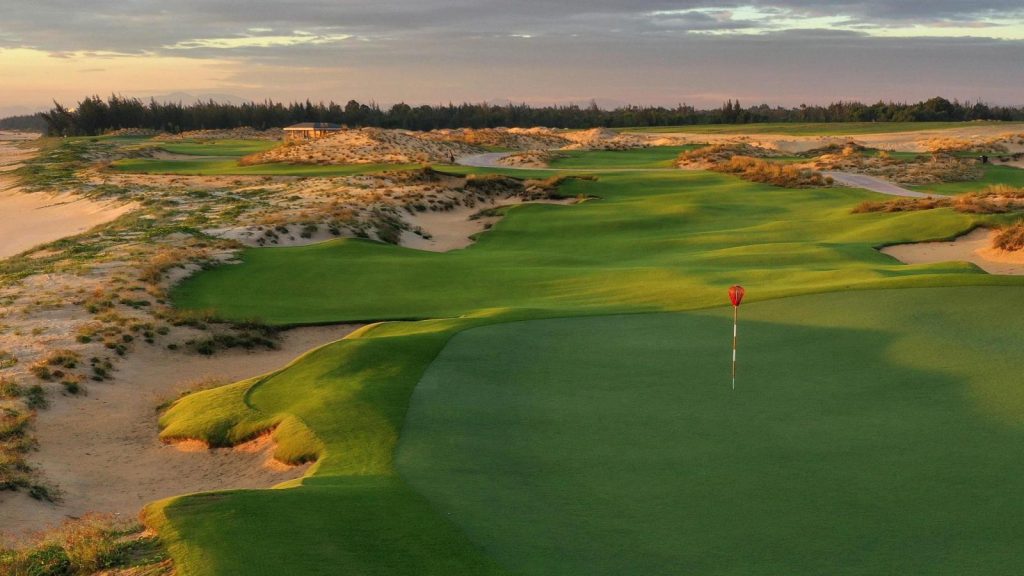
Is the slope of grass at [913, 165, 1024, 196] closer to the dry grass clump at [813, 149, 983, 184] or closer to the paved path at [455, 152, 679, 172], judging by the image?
the dry grass clump at [813, 149, 983, 184]

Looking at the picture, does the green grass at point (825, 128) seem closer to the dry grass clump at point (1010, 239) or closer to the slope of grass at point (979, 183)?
the slope of grass at point (979, 183)

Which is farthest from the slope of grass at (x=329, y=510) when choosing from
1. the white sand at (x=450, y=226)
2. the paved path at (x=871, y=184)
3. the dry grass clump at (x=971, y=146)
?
the dry grass clump at (x=971, y=146)

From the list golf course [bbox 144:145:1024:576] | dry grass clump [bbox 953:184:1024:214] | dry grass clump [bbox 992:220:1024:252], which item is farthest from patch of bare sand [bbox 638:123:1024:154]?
golf course [bbox 144:145:1024:576]

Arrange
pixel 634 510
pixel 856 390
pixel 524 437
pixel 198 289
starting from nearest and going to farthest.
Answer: pixel 634 510 → pixel 524 437 → pixel 856 390 → pixel 198 289

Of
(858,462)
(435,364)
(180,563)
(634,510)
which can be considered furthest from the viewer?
(435,364)

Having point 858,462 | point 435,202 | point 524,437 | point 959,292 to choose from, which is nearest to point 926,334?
point 959,292

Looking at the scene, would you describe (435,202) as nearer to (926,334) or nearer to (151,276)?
(151,276)
